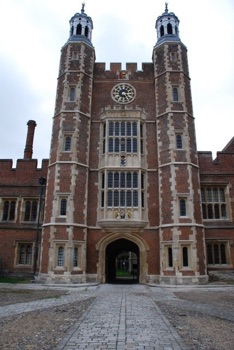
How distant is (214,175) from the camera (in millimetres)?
20016

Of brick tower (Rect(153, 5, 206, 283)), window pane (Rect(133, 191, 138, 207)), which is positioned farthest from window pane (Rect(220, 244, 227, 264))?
window pane (Rect(133, 191, 138, 207))

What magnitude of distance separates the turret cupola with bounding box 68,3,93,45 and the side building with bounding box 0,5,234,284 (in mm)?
1394

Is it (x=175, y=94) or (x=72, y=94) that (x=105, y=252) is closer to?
(x=72, y=94)

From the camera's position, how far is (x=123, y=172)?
19078mm

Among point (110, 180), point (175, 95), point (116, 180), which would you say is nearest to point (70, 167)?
point (110, 180)

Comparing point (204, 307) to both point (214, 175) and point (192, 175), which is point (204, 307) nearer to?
point (192, 175)

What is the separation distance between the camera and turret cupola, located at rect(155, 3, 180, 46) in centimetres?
2291

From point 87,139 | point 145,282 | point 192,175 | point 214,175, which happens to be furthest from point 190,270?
point 87,139

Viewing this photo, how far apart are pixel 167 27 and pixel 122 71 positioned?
5.69m

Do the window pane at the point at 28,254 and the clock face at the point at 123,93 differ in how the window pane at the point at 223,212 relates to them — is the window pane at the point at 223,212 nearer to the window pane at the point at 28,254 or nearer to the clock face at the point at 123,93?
the clock face at the point at 123,93

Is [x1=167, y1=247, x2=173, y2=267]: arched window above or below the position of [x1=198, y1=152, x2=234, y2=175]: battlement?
below

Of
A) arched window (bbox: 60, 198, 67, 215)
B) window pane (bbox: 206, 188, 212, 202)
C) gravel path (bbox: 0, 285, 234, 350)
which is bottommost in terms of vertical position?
gravel path (bbox: 0, 285, 234, 350)

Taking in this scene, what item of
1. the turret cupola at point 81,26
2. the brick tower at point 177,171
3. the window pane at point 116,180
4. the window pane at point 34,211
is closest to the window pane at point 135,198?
the window pane at point 116,180

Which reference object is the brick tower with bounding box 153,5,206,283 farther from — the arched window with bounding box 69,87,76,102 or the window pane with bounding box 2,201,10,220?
the window pane with bounding box 2,201,10,220
